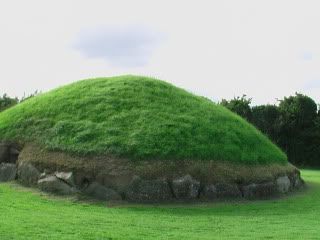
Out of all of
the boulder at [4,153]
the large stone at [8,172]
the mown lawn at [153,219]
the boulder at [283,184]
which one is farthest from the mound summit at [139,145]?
the mown lawn at [153,219]

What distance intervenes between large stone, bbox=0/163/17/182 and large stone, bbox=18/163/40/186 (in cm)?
42

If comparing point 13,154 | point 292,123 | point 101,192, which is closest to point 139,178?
point 101,192

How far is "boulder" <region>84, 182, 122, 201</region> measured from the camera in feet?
66.9

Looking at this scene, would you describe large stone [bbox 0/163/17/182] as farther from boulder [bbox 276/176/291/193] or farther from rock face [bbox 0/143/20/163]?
boulder [bbox 276/176/291/193]

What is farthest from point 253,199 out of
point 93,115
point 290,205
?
point 93,115

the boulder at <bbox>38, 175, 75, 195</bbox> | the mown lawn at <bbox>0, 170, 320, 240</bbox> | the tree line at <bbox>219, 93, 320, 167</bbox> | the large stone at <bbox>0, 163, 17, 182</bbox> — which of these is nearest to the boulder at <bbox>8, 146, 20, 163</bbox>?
the large stone at <bbox>0, 163, 17, 182</bbox>

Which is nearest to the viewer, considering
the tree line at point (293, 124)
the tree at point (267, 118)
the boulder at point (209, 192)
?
the boulder at point (209, 192)

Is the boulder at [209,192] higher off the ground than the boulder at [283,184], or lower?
lower

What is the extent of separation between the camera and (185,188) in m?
20.7

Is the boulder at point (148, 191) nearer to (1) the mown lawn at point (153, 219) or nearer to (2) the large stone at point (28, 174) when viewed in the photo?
(1) the mown lawn at point (153, 219)

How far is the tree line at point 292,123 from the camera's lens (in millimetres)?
50688

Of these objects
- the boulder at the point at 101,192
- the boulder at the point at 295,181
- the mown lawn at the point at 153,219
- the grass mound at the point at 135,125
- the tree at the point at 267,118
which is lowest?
the mown lawn at the point at 153,219

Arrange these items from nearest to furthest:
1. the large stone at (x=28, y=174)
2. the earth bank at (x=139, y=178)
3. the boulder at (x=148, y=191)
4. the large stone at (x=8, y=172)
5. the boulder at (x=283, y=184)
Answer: the boulder at (x=148, y=191) → the earth bank at (x=139, y=178) → the large stone at (x=28, y=174) → the large stone at (x=8, y=172) → the boulder at (x=283, y=184)

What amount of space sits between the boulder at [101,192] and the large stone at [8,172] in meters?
4.18
